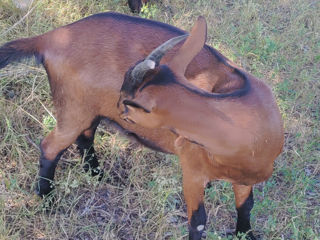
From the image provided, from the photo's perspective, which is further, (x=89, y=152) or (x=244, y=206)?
(x=89, y=152)

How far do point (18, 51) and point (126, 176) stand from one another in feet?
4.44

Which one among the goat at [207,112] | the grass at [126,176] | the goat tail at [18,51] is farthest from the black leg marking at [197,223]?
the goat tail at [18,51]

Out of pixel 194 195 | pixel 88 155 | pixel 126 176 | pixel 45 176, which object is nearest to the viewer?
pixel 194 195

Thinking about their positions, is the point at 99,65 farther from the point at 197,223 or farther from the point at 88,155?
the point at 197,223

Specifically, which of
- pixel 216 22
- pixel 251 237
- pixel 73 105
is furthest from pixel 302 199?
pixel 216 22

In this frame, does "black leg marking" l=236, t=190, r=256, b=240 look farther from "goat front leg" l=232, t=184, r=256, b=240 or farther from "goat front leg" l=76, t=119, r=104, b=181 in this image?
"goat front leg" l=76, t=119, r=104, b=181

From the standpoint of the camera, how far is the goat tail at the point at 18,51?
2957mm

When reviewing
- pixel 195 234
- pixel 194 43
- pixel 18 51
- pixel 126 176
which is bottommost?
pixel 126 176

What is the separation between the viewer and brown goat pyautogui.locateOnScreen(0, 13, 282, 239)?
2.80 m

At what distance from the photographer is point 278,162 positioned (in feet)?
12.6

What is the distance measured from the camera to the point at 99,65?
281cm

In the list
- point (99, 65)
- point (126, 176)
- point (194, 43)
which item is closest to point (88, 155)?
point (126, 176)

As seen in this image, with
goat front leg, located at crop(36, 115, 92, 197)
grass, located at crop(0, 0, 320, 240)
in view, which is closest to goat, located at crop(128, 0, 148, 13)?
grass, located at crop(0, 0, 320, 240)

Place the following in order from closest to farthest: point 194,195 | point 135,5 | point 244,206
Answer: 1. point 194,195
2. point 244,206
3. point 135,5
